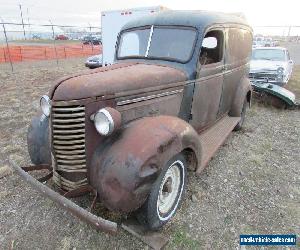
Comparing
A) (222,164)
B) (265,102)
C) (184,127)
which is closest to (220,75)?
(222,164)

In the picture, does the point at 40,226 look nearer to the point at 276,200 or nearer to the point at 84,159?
the point at 84,159

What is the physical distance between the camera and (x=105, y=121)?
2689 millimetres

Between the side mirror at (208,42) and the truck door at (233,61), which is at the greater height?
the side mirror at (208,42)

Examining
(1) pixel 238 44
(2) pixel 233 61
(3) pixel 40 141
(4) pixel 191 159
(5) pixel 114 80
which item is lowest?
(4) pixel 191 159

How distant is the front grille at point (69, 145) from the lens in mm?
2705

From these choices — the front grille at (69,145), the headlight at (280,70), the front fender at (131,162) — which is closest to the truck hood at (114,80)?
the front grille at (69,145)

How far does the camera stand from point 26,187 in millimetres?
4016

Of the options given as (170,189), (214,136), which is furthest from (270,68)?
(170,189)

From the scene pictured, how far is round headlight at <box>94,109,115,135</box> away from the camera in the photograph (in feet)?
8.75

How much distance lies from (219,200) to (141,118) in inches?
62.4

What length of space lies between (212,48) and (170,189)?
7.60 ft

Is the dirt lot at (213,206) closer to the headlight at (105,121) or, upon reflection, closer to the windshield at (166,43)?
the headlight at (105,121)

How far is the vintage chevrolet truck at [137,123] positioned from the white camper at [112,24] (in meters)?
6.88

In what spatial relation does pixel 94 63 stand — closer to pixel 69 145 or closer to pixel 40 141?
pixel 40 141
